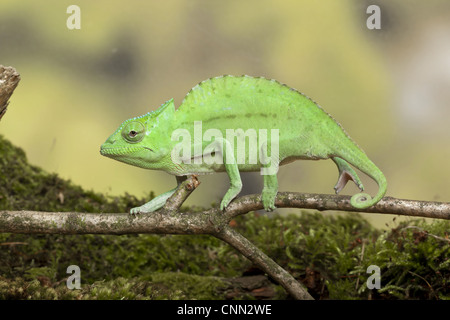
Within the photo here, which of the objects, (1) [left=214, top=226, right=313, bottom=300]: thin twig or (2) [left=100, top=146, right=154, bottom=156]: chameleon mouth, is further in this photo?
(1) [left=214, top=226, right=313, bottom=300]: thin twig

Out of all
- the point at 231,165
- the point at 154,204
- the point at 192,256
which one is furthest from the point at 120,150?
Result: the point at 192,256

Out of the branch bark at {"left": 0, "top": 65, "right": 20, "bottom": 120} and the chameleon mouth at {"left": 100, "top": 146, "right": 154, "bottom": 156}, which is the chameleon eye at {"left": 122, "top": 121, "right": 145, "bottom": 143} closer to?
the chameleon mouth at {"left": 100, "top": 146, "right": 154, "bottom": 156}

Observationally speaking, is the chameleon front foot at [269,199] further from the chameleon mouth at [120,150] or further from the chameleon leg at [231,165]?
the chameleon mouth at [120,150]

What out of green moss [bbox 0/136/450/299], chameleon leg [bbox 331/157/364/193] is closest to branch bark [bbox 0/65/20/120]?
green moss [bbox 0/136/450/299]

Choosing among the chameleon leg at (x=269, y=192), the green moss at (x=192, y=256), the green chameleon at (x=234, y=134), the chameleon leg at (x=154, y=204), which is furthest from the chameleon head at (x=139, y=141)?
the chameleon leg at (x=269, y=192)
